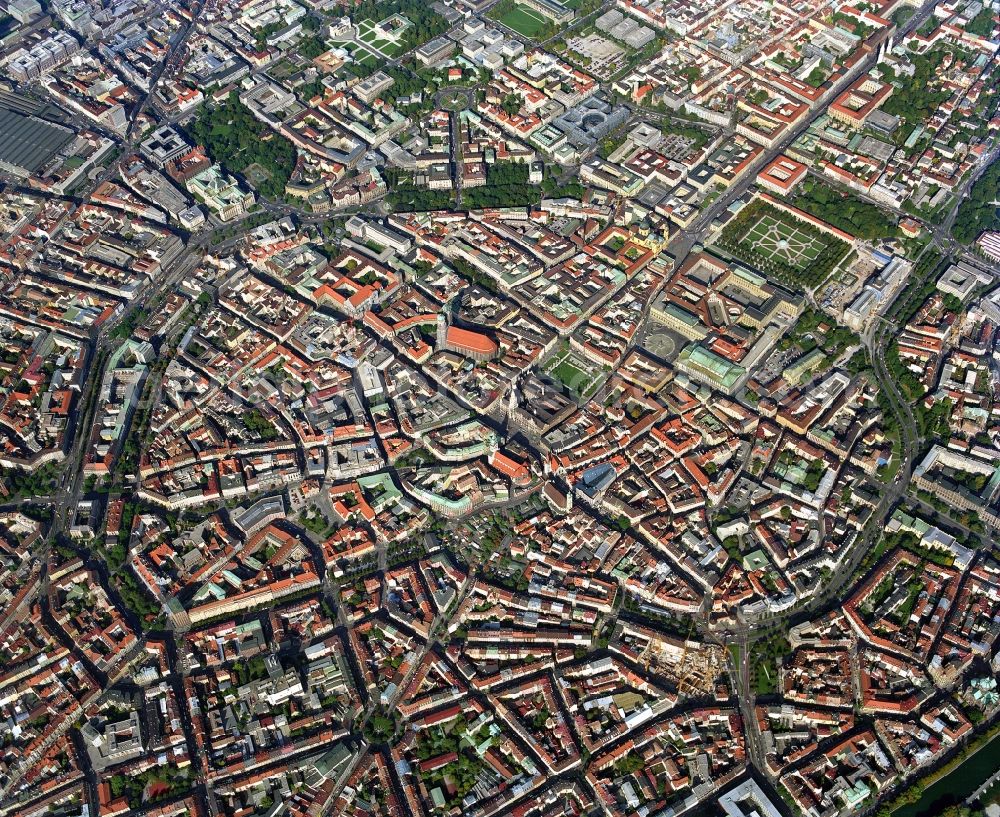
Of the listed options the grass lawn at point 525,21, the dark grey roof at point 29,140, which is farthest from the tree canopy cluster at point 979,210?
the dark grey roof at point 29,140

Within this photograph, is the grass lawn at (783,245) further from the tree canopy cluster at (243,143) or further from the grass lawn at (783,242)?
the tree canopy cluster at (243,143)

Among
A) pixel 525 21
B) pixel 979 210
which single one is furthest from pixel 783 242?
pixel 525 21

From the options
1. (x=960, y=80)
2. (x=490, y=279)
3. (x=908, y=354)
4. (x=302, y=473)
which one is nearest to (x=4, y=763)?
(x=302, y=473)

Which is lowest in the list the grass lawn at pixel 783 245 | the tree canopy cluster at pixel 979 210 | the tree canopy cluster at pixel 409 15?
the tree canopy cluster at pixel 979 210

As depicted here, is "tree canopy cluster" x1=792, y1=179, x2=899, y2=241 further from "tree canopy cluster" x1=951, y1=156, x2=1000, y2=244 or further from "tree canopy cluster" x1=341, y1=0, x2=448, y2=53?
"tree canopy cluster" x1=341, y1=0, x2=448, y2=53

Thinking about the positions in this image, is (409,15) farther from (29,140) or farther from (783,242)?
(783,242)

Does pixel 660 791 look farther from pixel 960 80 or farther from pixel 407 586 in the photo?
pixel 960 80

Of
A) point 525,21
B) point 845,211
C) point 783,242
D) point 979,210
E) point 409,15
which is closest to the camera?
point 783,242
